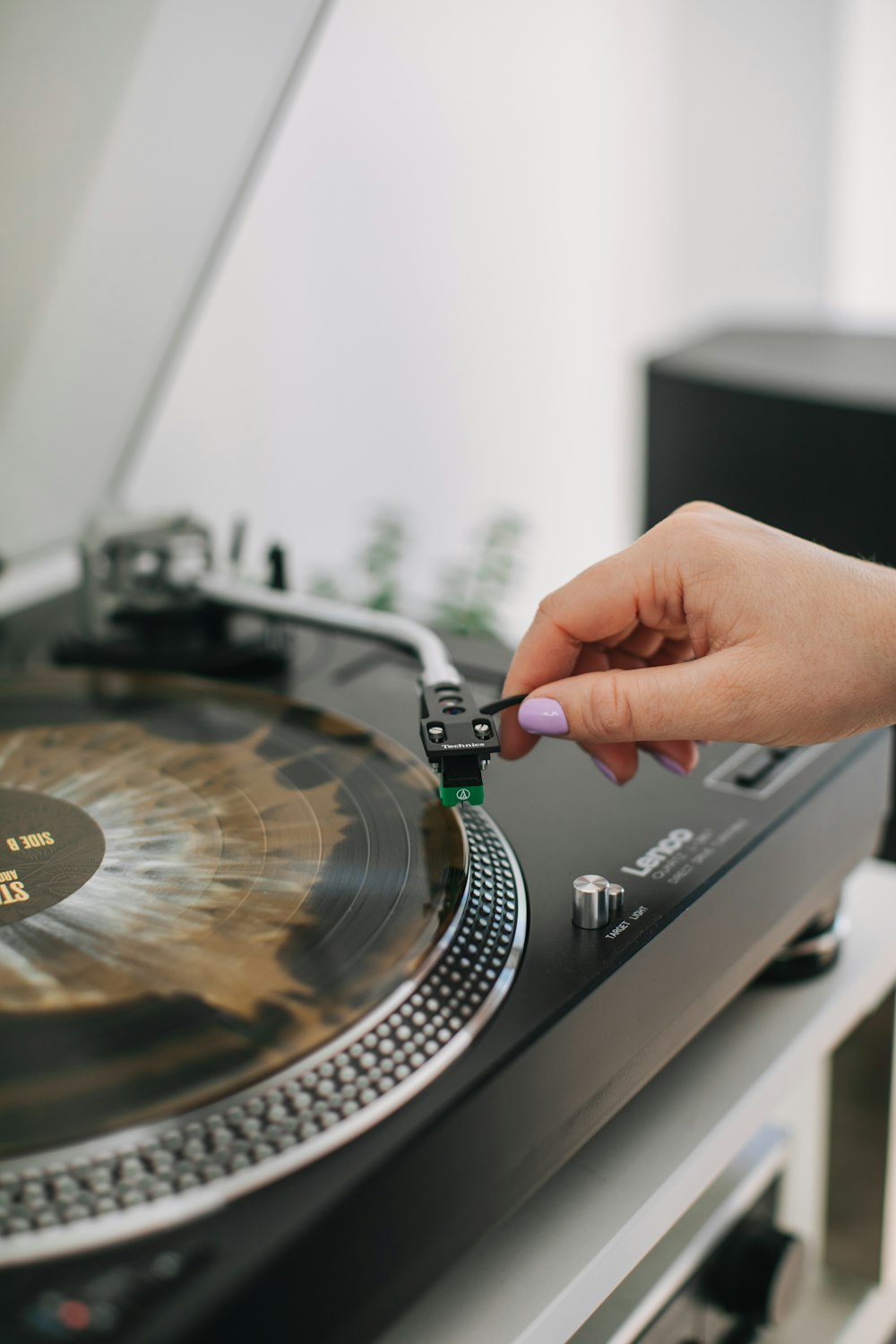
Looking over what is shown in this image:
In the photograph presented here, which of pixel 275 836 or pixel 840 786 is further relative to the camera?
pixel 840 786

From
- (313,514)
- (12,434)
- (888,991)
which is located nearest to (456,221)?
(313,514)

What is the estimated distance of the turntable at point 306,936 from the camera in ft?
1.51

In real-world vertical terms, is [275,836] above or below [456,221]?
below

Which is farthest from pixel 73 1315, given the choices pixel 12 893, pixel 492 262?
pixel 492 262

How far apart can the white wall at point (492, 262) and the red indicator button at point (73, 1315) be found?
4.25ft

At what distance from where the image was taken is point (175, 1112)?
0.49 m

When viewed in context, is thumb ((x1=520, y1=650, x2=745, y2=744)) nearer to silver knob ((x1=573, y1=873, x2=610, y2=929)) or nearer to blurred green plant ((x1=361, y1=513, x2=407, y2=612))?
silver knob ((x1=573, y1=873, x2=610, y2=929))

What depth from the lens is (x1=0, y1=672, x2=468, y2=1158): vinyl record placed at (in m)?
0.52

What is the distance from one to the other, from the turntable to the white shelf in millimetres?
62

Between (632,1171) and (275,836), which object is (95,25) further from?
(632,1171)

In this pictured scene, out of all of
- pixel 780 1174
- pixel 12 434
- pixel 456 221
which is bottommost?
pixel 780 1174

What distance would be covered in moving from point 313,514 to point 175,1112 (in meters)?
1.50

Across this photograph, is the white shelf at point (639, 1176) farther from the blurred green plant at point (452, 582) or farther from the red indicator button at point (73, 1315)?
the blurred green plant at point (452, 582)

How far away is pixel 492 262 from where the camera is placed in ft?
6.90
